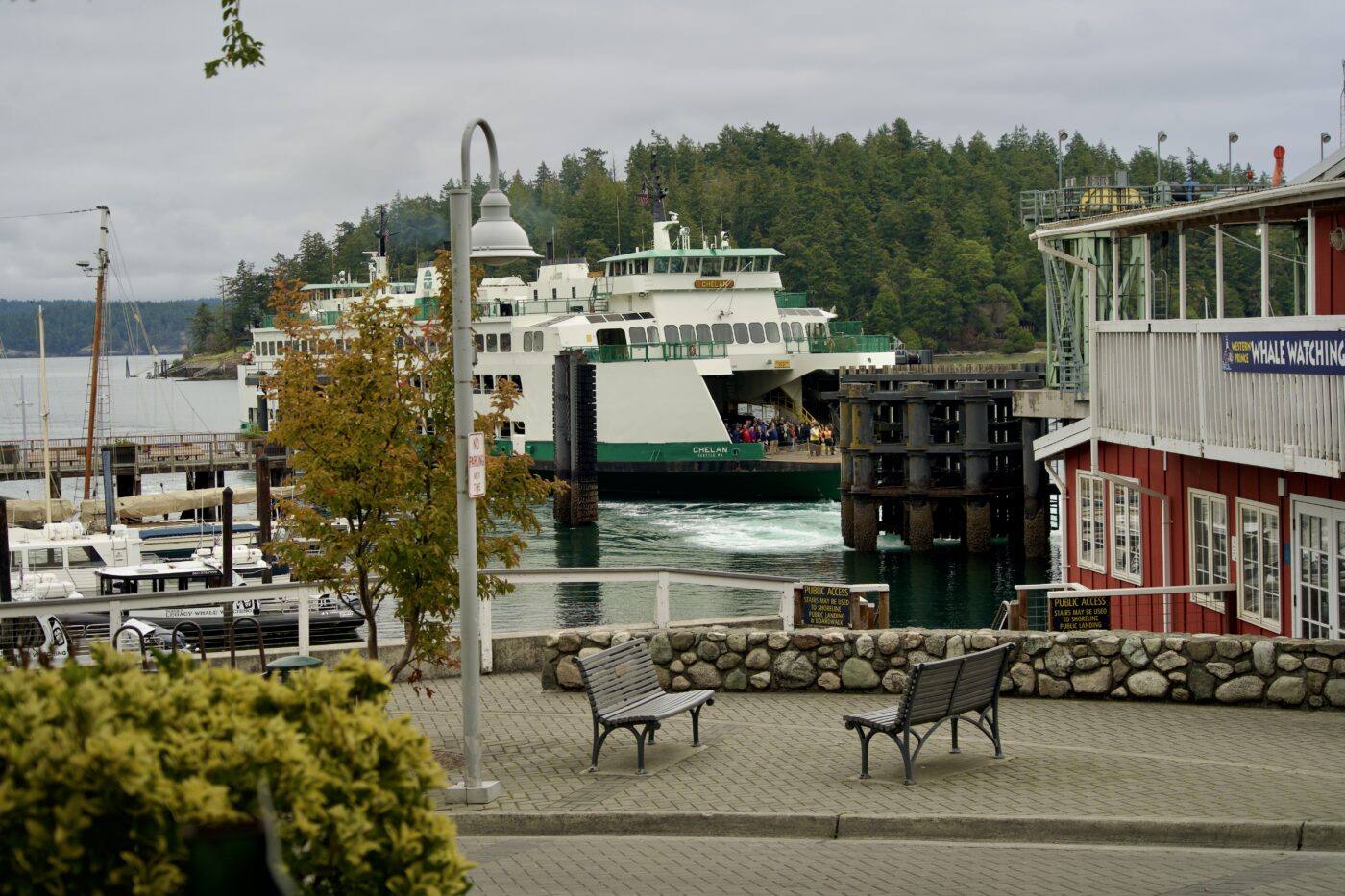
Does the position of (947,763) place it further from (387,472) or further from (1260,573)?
(1260,573)

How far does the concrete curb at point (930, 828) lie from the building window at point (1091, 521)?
412 inches

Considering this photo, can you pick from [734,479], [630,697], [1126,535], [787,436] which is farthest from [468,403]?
[787,436]

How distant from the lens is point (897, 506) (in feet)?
142

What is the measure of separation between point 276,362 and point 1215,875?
7.16 m

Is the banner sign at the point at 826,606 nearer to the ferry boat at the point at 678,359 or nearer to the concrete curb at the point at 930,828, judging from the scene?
the concrete curb at the point at 930,828

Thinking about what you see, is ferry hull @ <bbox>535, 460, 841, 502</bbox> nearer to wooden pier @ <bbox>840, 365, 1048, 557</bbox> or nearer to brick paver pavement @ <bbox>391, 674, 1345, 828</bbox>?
wooden pier @ <bbox>840, 365, 1048, 557</bbox>

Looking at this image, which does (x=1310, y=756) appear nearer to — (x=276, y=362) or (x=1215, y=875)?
(x=1215, y=875)

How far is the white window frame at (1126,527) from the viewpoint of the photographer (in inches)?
685

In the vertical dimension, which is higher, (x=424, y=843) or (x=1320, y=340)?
(x=1320, y=340)

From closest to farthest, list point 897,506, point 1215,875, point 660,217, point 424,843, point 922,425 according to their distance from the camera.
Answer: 1. point 424,843
2. point 1215,875
3. point 922,425
4. point 897,506
5. point 660,217

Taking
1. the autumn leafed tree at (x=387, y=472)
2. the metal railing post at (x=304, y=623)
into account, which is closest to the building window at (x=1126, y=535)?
the autumn leafed tree at (x=387, y=472)

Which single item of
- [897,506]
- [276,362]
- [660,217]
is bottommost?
[897,506]

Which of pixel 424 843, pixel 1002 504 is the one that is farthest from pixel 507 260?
pixel 1002 504

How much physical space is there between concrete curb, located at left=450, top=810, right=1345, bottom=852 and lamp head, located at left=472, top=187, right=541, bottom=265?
346 cm
